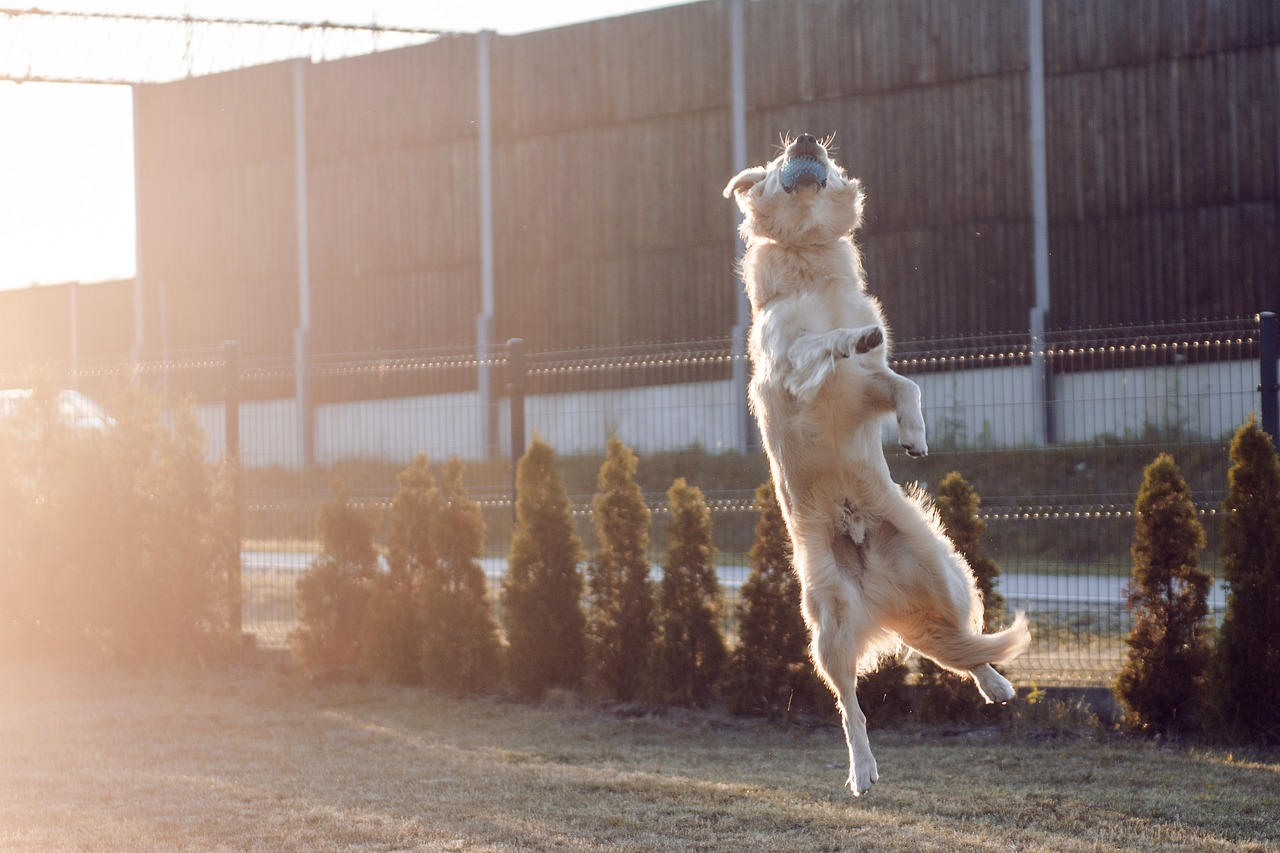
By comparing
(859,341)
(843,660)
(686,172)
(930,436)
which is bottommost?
(843,660)

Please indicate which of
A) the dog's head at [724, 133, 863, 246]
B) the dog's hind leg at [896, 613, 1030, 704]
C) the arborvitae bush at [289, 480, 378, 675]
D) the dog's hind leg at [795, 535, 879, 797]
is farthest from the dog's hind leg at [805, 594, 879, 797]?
the arborvitae bush at [289, 480, 378, 675]

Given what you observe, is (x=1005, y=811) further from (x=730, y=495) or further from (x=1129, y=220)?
(x=1129, y=220)

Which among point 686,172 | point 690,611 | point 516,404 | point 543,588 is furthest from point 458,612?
point 686,172

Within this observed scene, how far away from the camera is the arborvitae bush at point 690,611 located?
980 centimetres

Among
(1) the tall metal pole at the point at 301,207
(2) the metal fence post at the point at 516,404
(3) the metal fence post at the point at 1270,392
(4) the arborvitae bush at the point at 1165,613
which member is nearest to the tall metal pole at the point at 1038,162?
(2) the metal fence post at the point at 516,404

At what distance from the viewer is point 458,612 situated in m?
10.6

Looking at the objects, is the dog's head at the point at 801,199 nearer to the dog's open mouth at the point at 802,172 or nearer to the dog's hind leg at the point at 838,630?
the dog's open mouth at the point at 802,172

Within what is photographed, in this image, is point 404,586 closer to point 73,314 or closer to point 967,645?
point 967,645

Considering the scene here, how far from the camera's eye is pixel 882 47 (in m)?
22.7

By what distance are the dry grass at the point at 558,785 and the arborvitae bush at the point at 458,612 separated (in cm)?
37

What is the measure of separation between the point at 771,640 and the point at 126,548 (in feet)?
18.5

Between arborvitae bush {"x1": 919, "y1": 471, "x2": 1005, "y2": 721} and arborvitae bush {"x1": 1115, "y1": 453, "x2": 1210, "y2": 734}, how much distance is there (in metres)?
0.89

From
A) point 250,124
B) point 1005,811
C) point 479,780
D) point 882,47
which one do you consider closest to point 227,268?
point 250,124

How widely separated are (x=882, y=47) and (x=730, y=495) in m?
13.2
